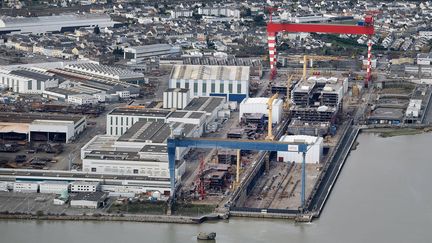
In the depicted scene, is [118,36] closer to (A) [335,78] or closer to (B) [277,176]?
(A) [335,78]

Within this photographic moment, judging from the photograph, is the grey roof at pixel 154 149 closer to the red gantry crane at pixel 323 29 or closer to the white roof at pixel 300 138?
the white roof at pixel 300 138

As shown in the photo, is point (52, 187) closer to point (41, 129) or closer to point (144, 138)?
point (144, 138)

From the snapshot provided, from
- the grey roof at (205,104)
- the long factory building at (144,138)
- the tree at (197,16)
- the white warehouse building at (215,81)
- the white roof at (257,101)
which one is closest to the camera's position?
the long factory building at (144,138)

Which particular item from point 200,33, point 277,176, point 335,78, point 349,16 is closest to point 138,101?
point 335,78

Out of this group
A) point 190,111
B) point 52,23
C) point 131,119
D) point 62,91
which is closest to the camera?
point 131,119

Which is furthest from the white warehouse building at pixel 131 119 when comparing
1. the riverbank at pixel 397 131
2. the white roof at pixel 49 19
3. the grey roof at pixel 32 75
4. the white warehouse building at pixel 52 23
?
the white roof at pixel 49 19

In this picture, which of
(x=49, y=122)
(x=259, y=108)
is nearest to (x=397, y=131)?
(x=259, y=108)

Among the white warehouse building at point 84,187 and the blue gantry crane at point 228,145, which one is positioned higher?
the blue gantry crane at point 228,145

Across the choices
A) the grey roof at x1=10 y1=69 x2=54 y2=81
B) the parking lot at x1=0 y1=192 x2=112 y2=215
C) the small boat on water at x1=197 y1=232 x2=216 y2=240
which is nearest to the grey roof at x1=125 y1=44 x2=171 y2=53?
the grey roof at x1=10 y1=69 x2=54 y2=81
